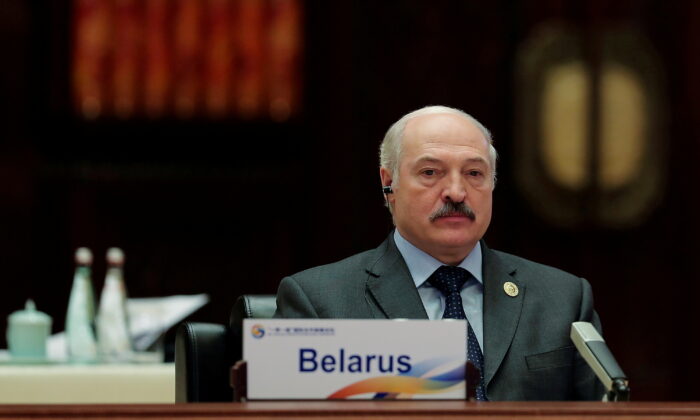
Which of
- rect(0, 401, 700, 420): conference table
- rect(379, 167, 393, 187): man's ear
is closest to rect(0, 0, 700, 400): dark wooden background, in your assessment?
rect(379, 167, 393, 187): man's ear

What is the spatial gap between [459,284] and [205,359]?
1.89 ft

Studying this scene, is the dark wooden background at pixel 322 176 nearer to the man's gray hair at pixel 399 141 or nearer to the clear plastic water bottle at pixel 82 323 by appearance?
the clear plastic water bottle at pixel 82 323

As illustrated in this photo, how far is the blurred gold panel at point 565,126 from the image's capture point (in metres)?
6.34

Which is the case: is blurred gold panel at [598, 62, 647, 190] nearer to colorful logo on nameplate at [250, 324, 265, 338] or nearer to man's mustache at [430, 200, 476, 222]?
man's mustache at [430, 200, 476, 222]

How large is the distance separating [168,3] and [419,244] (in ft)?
13.1

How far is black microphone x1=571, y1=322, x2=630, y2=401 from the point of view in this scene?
84.0 inches

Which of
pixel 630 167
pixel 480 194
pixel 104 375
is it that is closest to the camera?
pixel 480 194

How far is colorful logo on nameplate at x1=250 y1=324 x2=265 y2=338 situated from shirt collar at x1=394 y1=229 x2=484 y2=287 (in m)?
0.67

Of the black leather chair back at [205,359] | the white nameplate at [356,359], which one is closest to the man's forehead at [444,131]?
the black leather chair back at [205,359]

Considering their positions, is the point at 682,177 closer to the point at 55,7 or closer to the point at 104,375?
the point at 55,7

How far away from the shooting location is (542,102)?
20.8ft

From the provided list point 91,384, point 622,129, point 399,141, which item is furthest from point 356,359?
point 622,129

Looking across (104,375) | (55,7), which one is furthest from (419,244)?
(55,7)

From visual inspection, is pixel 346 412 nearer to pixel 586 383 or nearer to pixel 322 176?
pixel 586 383
